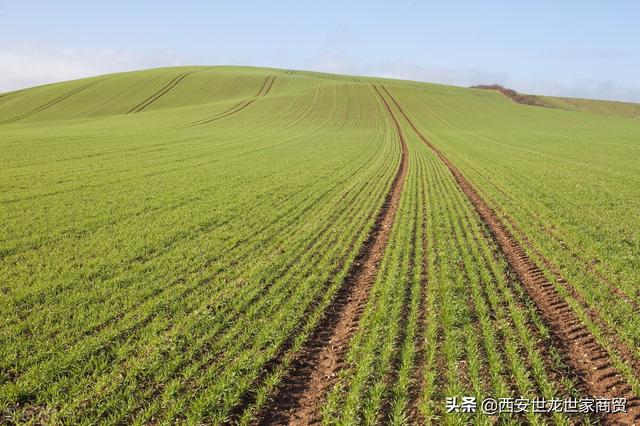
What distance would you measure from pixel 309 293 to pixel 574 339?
19.2 feet

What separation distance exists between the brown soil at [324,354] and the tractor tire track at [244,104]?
169ft

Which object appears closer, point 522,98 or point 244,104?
point 244,104

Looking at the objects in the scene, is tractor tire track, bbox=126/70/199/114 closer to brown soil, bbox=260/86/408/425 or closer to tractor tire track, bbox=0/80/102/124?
tractor tire track, bbox=0/80/102/124

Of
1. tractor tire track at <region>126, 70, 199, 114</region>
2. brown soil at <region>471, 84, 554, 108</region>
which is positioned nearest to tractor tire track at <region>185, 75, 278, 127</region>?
tractor tire track at <region>126, 70, 199, 114</region>

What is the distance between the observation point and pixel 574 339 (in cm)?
805

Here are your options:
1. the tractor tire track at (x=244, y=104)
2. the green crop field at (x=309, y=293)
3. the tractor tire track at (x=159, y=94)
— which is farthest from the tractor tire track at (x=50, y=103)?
the green crop field at (x=309, y=293)

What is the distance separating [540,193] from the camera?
2105cm

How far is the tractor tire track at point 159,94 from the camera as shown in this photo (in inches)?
3009

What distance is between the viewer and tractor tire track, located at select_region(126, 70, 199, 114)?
76438 millimetres

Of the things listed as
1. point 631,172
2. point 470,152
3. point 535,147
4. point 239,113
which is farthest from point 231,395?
point 239,113

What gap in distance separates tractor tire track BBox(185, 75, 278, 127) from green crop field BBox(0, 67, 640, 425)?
34.3 meters

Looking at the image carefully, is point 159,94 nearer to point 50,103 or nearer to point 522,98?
point 50,103

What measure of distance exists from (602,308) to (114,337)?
10.8 m

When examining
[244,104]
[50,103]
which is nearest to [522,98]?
[244,104]
